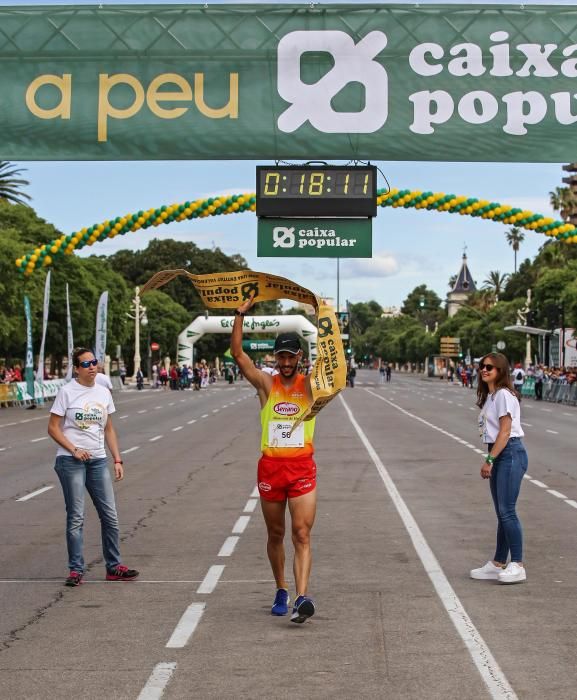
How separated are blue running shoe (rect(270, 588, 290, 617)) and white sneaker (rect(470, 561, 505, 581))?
2.12 meters

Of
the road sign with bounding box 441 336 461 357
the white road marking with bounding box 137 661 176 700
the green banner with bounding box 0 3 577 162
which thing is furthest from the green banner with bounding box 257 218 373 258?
the road sign with bounding box 441 336 461 357

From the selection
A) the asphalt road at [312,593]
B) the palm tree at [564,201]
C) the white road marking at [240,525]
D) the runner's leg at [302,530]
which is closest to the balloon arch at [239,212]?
the asphalt road at [312,593]

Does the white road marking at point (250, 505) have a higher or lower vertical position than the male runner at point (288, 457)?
lower

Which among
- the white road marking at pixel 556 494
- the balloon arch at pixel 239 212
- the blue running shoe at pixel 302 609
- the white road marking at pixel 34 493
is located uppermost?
the balloon arch at pixel 239 212

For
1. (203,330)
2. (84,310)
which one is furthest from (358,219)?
(203,330)

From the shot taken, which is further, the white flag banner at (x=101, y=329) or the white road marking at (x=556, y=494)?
the white flag banner at (x=101, y=329)

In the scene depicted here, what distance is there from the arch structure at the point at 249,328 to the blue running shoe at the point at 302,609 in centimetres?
7634

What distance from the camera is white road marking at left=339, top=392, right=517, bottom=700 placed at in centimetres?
662

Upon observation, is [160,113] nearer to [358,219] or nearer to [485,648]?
[358,219]

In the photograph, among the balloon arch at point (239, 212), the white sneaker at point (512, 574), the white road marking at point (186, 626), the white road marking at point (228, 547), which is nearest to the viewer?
the white road marking at point (186, 626)

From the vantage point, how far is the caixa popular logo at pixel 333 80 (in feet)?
48.4

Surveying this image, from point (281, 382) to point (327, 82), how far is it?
734 centimetres

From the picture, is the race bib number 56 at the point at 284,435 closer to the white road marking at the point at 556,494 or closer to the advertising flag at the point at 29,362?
the white road marking at the point at 556,494

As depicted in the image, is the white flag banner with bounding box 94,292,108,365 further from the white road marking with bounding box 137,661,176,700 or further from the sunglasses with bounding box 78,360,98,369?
the white road marking with bounding box 137,661,176,700
